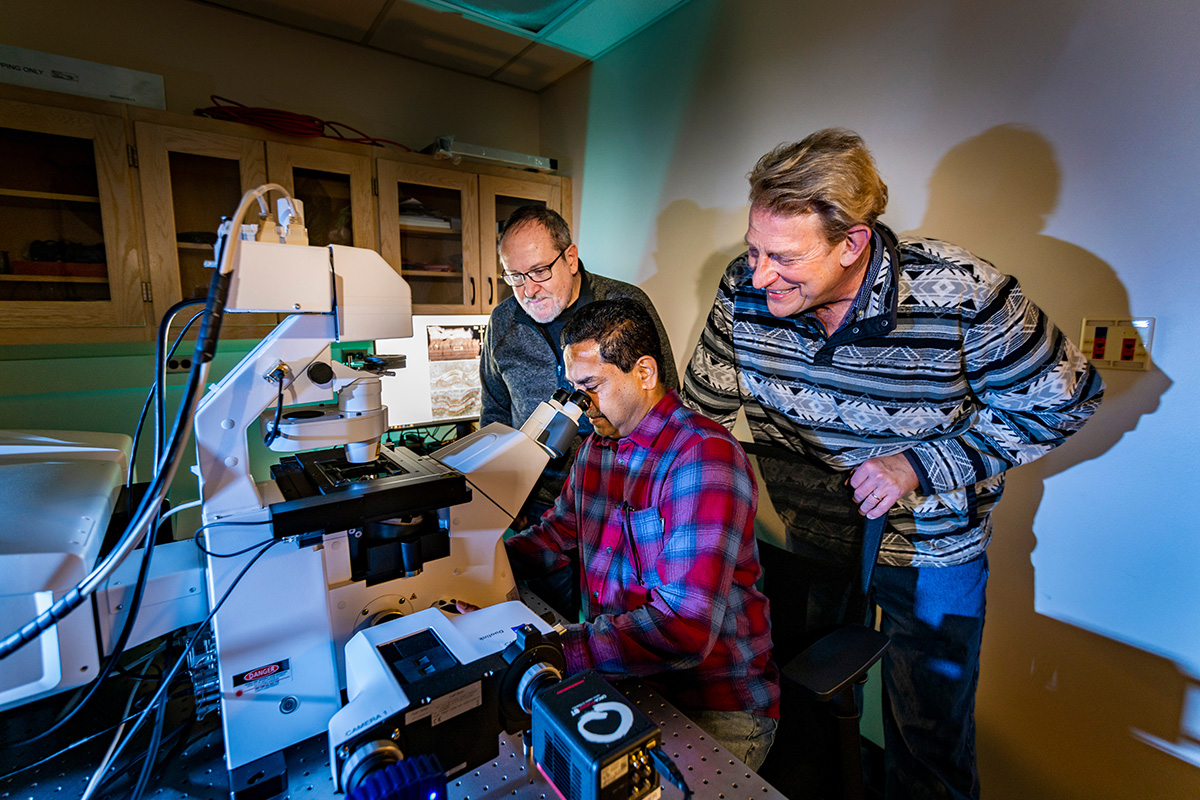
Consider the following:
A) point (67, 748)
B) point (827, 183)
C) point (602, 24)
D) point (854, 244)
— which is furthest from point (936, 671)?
point (602, 24)

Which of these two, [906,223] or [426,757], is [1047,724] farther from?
[426,757]

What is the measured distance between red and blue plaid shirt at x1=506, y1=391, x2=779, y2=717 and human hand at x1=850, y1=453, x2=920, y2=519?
222 mm

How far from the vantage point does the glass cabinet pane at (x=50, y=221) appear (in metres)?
1.79

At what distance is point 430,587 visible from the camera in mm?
916

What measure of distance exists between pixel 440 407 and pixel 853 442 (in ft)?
6.69

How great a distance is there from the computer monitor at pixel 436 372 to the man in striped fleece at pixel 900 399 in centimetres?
170

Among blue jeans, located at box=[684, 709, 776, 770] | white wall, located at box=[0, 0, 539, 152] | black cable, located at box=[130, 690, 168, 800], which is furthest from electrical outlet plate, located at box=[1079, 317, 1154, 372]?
white wall, located at box=[0, 0, 539, 152]

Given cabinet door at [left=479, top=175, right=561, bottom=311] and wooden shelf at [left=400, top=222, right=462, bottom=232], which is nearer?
wooden shelf at [left=400, top=222, right=462, bottom=232]

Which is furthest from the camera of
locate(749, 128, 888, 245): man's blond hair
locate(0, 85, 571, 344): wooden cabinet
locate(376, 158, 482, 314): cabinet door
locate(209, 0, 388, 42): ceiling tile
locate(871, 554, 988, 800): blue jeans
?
locate(376, 158, 482, 314): cabinet door

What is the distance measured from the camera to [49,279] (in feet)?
5.98

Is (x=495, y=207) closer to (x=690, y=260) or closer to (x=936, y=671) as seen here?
(x=690, y=260)

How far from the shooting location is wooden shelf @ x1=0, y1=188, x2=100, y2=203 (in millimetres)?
1800

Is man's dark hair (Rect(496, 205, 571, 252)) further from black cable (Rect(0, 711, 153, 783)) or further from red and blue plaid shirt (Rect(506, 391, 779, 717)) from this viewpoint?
black cable (Rect(0, 711, 153, 783))

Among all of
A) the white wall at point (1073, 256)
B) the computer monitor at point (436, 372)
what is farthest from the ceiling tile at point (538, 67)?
the computer monitor at point (436, 372)
